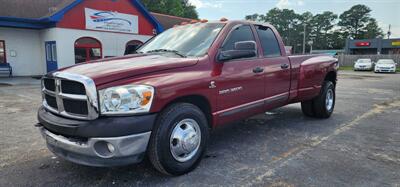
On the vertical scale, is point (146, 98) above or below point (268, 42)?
below

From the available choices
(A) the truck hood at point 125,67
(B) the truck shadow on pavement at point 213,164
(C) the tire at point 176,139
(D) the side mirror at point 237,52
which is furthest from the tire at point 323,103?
(A) the truck hood at point 125,67

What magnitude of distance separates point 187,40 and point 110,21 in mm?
16251

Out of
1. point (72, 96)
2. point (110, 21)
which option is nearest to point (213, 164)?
point (72, 96)

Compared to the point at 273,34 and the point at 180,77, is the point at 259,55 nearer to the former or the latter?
the point at 273,34

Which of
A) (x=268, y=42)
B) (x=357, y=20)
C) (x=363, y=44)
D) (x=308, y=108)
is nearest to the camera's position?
(x=268, y=42)

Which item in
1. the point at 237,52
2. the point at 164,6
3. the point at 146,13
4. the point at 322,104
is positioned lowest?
the point at 322,104

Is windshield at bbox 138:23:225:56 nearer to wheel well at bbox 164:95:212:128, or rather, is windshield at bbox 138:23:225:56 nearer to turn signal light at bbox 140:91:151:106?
wheel well at bbox 164:95:212:128

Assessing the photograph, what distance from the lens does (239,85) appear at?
396 centimetres

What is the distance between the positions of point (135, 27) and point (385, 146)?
18.3 m

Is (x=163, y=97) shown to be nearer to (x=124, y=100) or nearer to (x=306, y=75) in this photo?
(x=124, y=100)

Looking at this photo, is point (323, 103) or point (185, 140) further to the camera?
point (323, 103)

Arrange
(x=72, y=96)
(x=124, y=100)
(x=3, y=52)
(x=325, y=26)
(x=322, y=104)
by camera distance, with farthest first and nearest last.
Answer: (x=325, y=26) < (x=3, y=52) < (x=322, y=104) < (x=72, y=96) < (x=124, y=100)

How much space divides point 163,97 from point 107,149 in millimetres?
745

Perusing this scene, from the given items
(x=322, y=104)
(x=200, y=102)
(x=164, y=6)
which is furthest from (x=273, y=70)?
(x=164, y=6)
